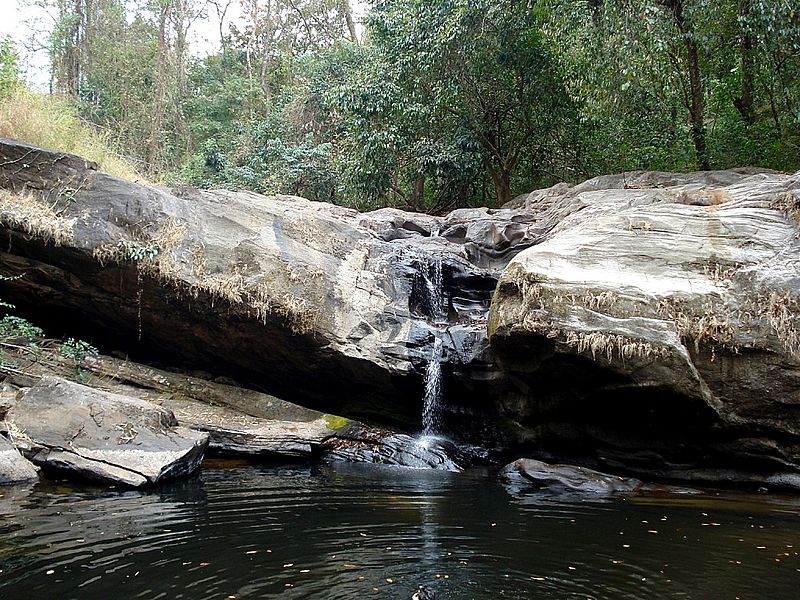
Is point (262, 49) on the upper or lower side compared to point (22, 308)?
upper

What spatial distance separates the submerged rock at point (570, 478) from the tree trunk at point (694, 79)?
8420 mm

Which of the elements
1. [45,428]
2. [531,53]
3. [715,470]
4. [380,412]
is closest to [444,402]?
[380,412]

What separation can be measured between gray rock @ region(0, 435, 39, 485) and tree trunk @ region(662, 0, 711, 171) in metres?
12.6

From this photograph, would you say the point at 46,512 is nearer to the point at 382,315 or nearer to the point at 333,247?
the point at 382,315

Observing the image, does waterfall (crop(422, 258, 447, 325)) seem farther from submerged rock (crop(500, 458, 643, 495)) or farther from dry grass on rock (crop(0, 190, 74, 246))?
dry grass on rock (crop(0, 190, 74, 246))

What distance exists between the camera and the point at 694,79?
14.1 m

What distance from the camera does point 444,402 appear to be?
11.0 meters

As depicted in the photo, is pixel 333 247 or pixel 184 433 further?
pixel 333 247

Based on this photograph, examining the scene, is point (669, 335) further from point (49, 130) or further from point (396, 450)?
point (49, 130)

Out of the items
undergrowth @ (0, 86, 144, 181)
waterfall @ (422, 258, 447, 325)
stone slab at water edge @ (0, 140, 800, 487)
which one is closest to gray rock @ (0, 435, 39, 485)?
stone slab at water edge @ (0, 140, 800, 487)

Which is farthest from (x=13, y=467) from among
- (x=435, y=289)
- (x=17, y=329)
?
(x=435, y=289)

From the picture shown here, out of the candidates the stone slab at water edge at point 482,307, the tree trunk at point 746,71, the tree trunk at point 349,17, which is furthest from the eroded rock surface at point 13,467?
the tree trunk at point 349,17

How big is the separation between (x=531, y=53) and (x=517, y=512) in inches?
533

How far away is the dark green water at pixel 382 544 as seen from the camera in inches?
168
